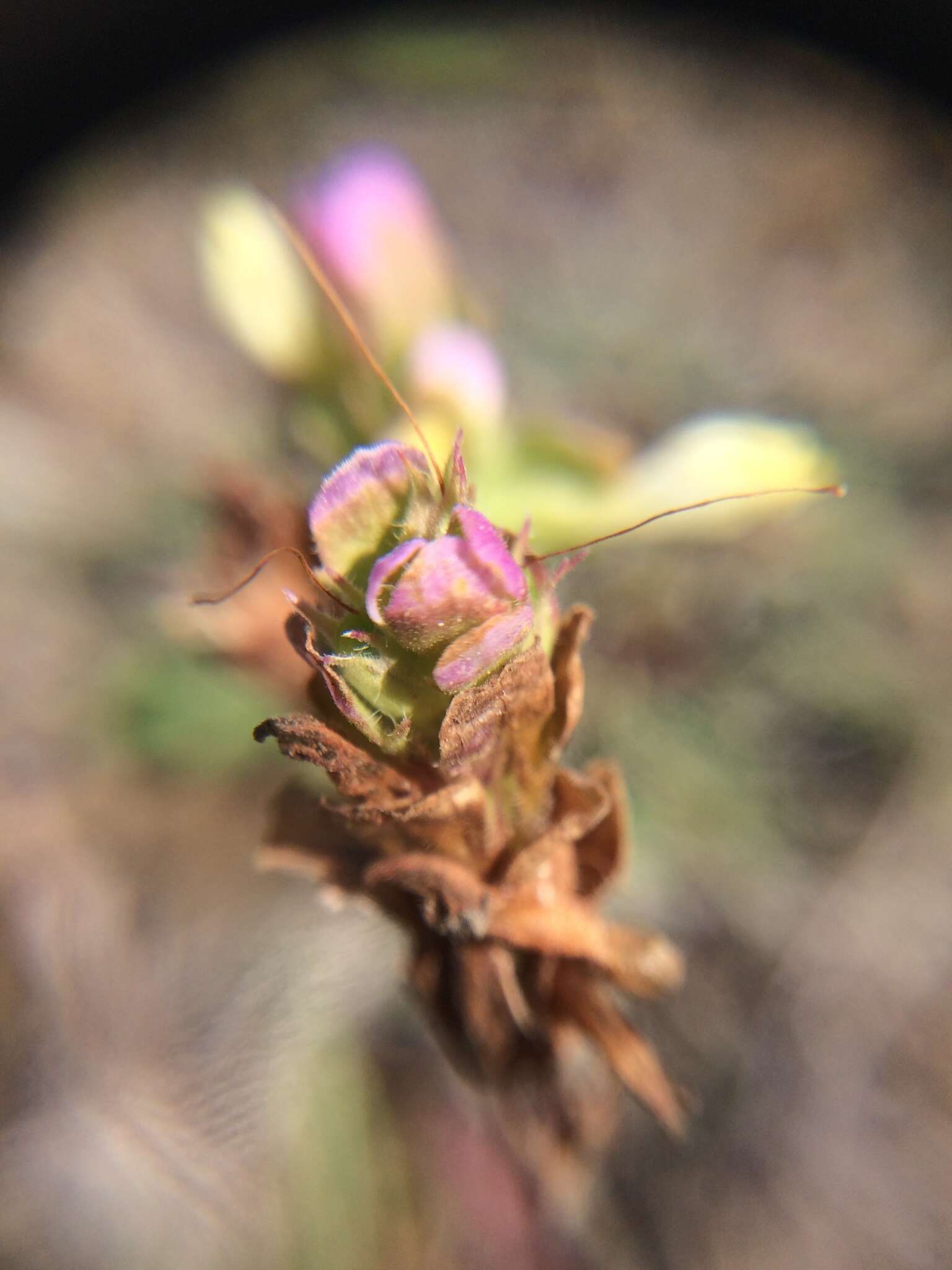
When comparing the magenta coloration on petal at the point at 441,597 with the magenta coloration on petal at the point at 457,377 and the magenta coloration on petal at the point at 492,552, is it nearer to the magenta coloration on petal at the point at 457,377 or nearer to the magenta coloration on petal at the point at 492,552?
the magenta coloration on petal at the point at 492,552

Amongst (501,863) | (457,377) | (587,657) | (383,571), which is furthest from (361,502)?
(587,657)

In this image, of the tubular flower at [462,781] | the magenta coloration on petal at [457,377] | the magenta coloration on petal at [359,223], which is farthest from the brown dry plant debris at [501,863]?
the magenta coloration on petal at [359,223]

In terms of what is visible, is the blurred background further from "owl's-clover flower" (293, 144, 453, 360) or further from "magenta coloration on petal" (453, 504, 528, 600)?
"magenta coloration on petal" (453, 504, 528, 600)

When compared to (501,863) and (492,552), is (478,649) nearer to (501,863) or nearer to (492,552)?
(492,552)

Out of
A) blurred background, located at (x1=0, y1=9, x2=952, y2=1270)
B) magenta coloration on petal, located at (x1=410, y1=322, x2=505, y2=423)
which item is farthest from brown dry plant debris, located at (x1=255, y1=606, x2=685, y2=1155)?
magenta coloration on petal, located at (x1=410, y1=322, x2=505, y2=423)

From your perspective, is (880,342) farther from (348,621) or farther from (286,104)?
(348,621)
